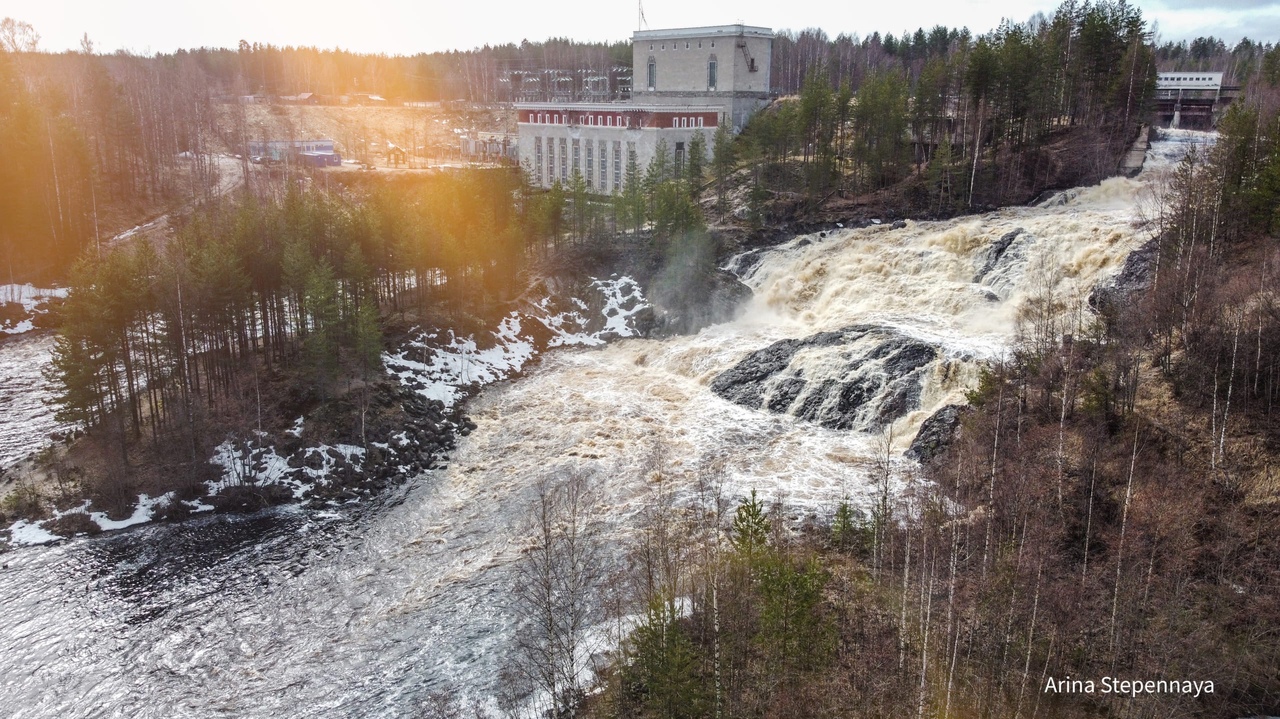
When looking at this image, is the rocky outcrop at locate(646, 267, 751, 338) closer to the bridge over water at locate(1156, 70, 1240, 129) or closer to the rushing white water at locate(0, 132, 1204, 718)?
the rushing white water at locate(0, 132, 1204, 718)

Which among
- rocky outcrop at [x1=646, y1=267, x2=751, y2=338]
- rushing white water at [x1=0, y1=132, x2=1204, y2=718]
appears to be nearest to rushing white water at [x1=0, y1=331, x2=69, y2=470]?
rushing white water at [x1=0, y1=132, x2=1204, y2=718]

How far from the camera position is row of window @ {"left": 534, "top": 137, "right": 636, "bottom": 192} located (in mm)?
94812

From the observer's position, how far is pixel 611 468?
40.1 meters

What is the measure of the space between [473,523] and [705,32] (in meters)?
85.6

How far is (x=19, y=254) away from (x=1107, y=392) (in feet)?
262

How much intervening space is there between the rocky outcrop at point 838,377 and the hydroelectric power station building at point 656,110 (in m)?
44.3

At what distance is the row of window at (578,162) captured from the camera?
311 feet

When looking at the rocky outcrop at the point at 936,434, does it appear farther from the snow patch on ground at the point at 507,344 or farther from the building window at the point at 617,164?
the building window at the point at 617,164

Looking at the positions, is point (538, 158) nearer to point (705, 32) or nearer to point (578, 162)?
point (578, 162)

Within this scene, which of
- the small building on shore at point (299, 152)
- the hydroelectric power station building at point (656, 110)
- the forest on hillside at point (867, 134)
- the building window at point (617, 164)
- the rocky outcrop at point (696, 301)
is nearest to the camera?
the rocky outcrop at point (696, 301)

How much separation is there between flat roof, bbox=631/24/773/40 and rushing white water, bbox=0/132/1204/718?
50.5 meters

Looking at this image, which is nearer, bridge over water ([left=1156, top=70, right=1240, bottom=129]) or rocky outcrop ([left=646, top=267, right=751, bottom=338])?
rocky outcrop ([left=646, top=267, right=751, bottom=338])

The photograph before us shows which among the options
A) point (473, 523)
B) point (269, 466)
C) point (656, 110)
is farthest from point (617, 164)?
point (473, 523)

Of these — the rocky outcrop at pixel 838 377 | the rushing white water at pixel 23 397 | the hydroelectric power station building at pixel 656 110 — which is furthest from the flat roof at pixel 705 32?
the rushing white water at pixel 23 397
